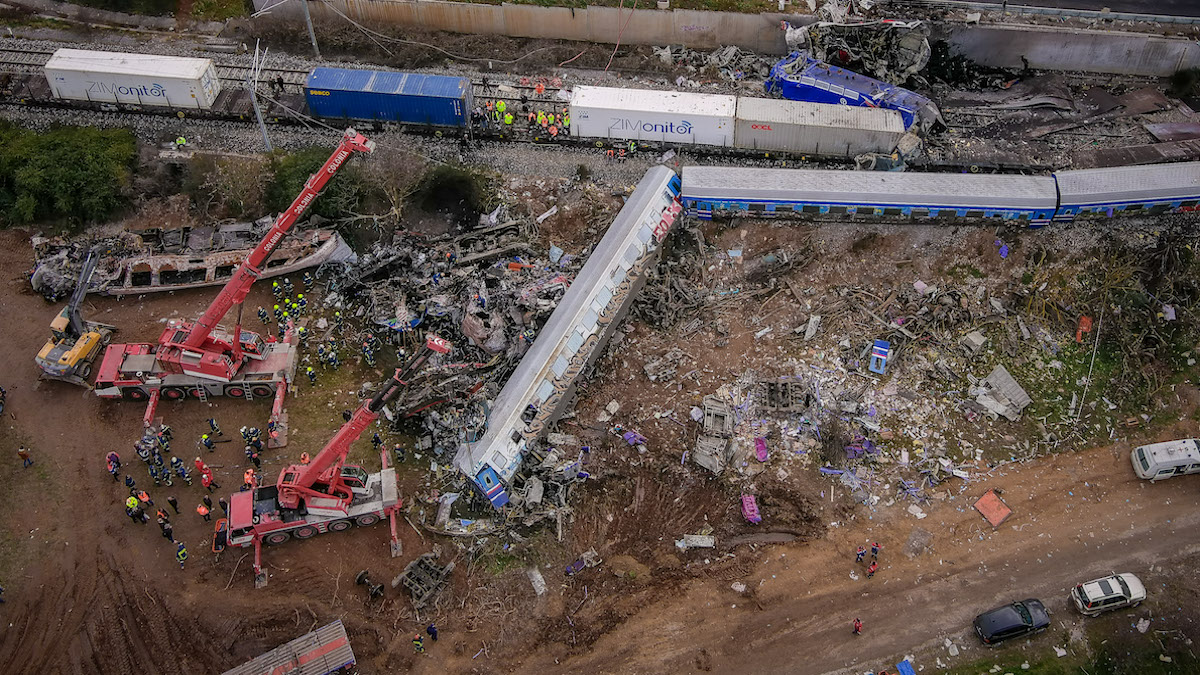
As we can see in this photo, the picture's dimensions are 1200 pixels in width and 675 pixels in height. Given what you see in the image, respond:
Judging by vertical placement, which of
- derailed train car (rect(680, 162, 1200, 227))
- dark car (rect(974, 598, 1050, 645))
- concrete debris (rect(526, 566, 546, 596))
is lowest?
dark car (rect(974, 598, 1050, 645))

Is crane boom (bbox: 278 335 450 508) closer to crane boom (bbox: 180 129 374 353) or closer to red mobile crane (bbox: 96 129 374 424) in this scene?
red mobile crane (bbox: 96 129 374 424)

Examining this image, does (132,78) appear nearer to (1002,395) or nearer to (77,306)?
(77,306)

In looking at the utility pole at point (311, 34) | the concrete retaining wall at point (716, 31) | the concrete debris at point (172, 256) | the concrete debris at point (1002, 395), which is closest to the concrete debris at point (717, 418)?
the concrete debris at point (1002, 395)

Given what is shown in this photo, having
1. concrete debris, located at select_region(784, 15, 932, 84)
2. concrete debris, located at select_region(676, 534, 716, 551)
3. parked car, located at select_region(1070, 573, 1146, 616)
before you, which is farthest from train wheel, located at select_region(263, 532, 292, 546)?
concrete debris, located at select_region(784, 15, 932, 84)

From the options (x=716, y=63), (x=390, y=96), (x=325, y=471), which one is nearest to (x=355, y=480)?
(x=325, y=471)

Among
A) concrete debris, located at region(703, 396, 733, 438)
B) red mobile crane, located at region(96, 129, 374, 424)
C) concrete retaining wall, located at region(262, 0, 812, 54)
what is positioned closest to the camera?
concrete debris, located at region(703, 396, 733, 438)

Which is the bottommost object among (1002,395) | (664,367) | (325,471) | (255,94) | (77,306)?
(1002,395)
